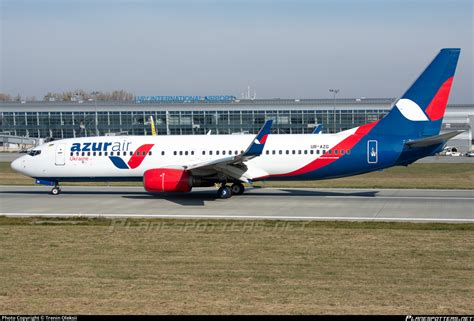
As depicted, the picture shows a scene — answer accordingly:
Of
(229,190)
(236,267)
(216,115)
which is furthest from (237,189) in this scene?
(216,115)

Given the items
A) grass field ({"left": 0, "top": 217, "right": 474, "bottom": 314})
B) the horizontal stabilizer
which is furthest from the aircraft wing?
the horizontal stabilizer

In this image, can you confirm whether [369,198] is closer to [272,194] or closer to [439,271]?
[272,194]

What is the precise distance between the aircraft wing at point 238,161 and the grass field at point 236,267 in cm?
667

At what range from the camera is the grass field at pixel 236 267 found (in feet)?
37.8

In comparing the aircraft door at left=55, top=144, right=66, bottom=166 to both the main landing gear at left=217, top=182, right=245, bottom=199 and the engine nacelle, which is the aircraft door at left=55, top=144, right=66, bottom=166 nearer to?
the engine nacelle

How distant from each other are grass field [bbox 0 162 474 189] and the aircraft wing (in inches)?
339

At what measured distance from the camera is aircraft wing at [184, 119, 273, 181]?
28531 mm

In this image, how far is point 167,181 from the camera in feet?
96.2

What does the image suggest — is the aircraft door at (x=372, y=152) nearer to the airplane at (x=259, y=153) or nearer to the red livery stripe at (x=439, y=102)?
the airplane at (x=259, y=153)

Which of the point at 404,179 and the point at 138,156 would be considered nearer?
the point at 138,156

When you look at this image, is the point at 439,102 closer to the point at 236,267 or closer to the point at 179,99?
the point at 236,267

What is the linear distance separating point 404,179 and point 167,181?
73.0ft

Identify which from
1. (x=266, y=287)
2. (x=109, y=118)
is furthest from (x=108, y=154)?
(x=109, y=118)

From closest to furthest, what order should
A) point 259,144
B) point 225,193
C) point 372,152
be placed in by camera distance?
point 259,144 < point 372,152 < point 225,193
